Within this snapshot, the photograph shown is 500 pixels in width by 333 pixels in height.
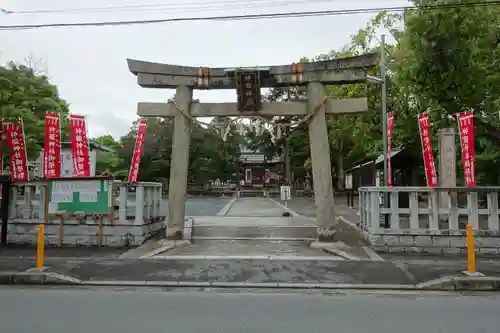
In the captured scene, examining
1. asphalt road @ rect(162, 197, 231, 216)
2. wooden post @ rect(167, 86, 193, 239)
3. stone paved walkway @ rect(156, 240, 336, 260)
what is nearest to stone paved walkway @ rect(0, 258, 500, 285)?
stone paved walkway @ rect(156, 240, 336, 260)

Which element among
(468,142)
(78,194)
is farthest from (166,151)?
(468,142)

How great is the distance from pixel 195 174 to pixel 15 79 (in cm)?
3258

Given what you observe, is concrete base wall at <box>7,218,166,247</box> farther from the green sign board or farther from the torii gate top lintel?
the torii gate top lintel

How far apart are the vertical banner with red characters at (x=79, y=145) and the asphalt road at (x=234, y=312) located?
24.5 feet

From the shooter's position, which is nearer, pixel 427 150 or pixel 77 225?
pixel 77 225

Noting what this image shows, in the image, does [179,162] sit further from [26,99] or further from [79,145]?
[26,99]

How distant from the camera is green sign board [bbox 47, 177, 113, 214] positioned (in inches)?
507

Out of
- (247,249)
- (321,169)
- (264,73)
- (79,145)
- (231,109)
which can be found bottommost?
(247,249)

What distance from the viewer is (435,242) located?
11844 mm

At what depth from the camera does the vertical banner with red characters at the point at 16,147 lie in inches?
532

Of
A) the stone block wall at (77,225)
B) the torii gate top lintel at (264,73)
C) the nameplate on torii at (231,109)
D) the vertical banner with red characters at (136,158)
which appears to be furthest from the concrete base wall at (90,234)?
the torii gate top lintel at (264,73)

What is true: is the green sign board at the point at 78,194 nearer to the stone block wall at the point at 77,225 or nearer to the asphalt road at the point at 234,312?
the stone block wall at the point at 77,225

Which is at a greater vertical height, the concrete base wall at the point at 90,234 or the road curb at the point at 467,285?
the concrete base wall at the point at 90,234

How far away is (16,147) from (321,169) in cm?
989
